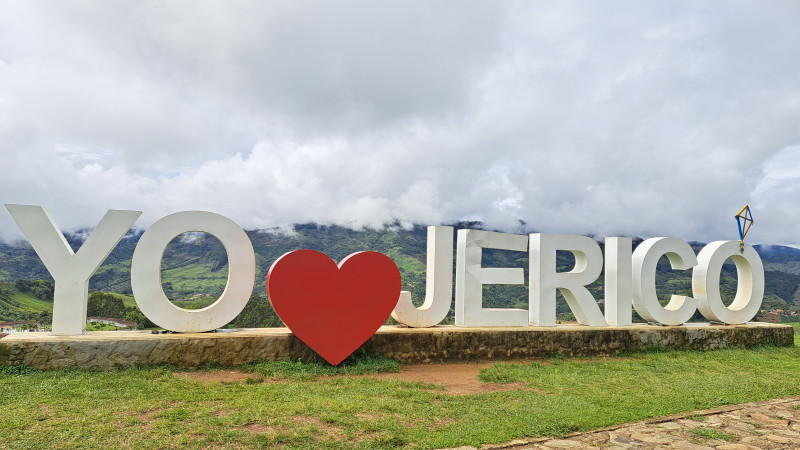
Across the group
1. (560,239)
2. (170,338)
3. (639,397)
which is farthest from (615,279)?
(170,338)

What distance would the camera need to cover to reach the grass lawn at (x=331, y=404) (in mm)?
5562

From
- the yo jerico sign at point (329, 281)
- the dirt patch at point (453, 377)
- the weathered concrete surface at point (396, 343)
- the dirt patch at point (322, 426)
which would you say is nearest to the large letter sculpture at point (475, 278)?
the yo jerico sign at point (329, 281)

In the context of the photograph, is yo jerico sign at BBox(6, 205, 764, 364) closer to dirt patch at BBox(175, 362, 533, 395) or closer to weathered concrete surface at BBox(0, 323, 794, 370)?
weathered concrete surface at BBox(0, 323, 794, 370)

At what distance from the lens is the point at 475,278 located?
1164 cm

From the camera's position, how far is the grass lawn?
556 centimetres

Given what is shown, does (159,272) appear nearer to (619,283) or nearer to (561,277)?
(561,277)

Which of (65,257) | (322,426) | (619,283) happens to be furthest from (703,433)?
(65,257)

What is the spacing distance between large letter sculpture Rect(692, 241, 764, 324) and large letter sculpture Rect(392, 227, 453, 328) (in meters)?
7.75

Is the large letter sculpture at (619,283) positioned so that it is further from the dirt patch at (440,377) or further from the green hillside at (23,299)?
the green hillside at (23,299)

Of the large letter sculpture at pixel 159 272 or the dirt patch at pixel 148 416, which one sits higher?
the large letter sculpture at pixel 159 272

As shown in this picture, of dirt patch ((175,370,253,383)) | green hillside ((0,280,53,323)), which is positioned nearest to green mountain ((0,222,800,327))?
green hillside ((0,280,53,323))

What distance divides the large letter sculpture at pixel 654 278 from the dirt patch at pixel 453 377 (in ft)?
17.3

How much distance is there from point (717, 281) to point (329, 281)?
11.5 m

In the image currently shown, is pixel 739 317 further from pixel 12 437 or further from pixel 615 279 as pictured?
pixel 12 437
